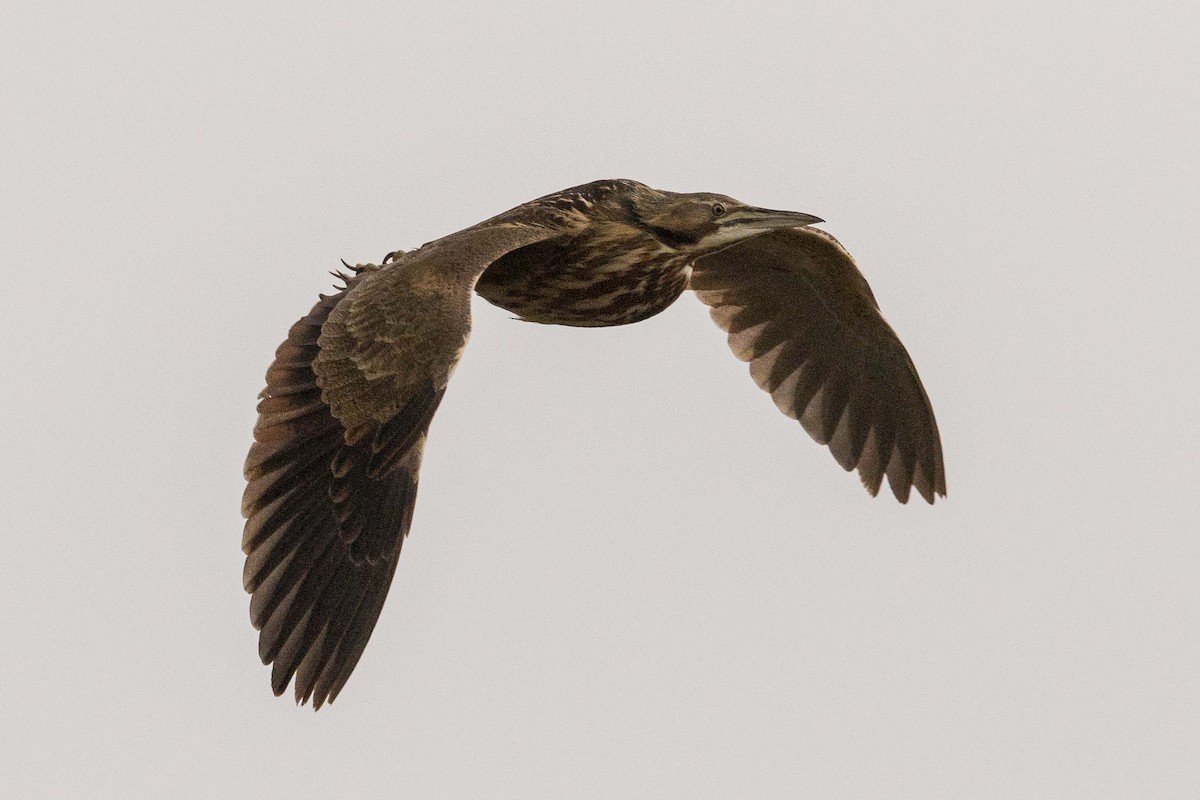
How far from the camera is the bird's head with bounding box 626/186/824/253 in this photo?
25.7ft

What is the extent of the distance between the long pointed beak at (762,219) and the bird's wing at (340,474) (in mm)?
1273

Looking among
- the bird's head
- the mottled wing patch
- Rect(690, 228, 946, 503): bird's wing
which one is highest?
the bird's head

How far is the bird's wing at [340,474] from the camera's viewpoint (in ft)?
22.1

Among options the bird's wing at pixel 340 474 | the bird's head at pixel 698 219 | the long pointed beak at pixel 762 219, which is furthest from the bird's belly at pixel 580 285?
the bird's wing at pixel 340 474

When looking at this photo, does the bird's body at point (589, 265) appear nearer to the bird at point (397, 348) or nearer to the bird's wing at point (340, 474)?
the bird at point (397, 348)

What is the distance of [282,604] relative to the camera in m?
6.73

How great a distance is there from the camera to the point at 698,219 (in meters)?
7.84

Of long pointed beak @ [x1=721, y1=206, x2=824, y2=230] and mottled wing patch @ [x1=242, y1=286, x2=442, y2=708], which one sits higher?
long pointed beak @ [x1=721, y1=206, x2=824, y2=230]

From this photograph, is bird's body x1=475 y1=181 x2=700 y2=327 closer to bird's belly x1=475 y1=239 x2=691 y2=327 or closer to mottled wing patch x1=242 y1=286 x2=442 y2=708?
bird's belly x1=475 y1=239 x2=691 y2=327

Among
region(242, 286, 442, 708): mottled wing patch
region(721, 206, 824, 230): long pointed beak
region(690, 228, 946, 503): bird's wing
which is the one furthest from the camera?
region(690, 228, 946, 503): bird's wing

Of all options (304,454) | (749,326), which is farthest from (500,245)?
(749,326)

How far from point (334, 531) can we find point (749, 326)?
285 centimetres

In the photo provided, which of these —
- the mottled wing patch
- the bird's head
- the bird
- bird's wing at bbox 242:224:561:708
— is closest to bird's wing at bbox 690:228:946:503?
the bird

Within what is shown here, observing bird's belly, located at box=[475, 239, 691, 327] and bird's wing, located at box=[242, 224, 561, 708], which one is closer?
bird's wing, located at box=[242, 224, 561, 708]
